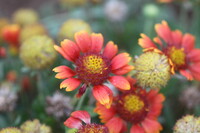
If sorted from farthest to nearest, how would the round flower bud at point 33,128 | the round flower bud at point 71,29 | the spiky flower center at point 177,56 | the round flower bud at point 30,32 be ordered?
the round flower bud at point 30,32 → the round flower bud at point 71,29 → the spiky flower center at point 177,56 → the round flower bud at point 33,128

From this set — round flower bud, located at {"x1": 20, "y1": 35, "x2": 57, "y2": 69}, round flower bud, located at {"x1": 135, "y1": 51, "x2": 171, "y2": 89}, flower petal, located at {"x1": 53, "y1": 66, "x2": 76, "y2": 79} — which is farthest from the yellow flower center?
round flower bud, located at {"x1": 20, "y1": 35, "x2": 57, "y2": 69}

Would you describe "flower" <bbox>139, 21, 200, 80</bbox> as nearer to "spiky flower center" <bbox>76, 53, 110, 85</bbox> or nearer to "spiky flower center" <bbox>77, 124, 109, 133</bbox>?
"spiky flower center" <bbox>76, 53, 110, 85</bbox>

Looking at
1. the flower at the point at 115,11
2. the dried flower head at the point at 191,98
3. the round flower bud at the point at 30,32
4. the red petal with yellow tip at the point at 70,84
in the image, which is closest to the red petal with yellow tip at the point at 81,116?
the red petal with yellow tip at the point at 70,84

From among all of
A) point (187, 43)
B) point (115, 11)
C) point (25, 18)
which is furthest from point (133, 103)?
point (25, 18)

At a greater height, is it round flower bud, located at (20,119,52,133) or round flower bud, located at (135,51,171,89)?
round flower bud, located at (135,51,171,89)

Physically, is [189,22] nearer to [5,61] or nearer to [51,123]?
[5,61]

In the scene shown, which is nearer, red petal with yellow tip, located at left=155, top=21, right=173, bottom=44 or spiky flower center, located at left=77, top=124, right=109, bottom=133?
spiky flower center, located at left=77, top=124, right=109, bottom=133

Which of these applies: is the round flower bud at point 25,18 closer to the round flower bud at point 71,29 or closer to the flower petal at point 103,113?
the round flower bud at point 71,29

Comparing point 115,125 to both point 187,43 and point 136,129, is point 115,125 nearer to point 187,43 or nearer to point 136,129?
point 136,129
